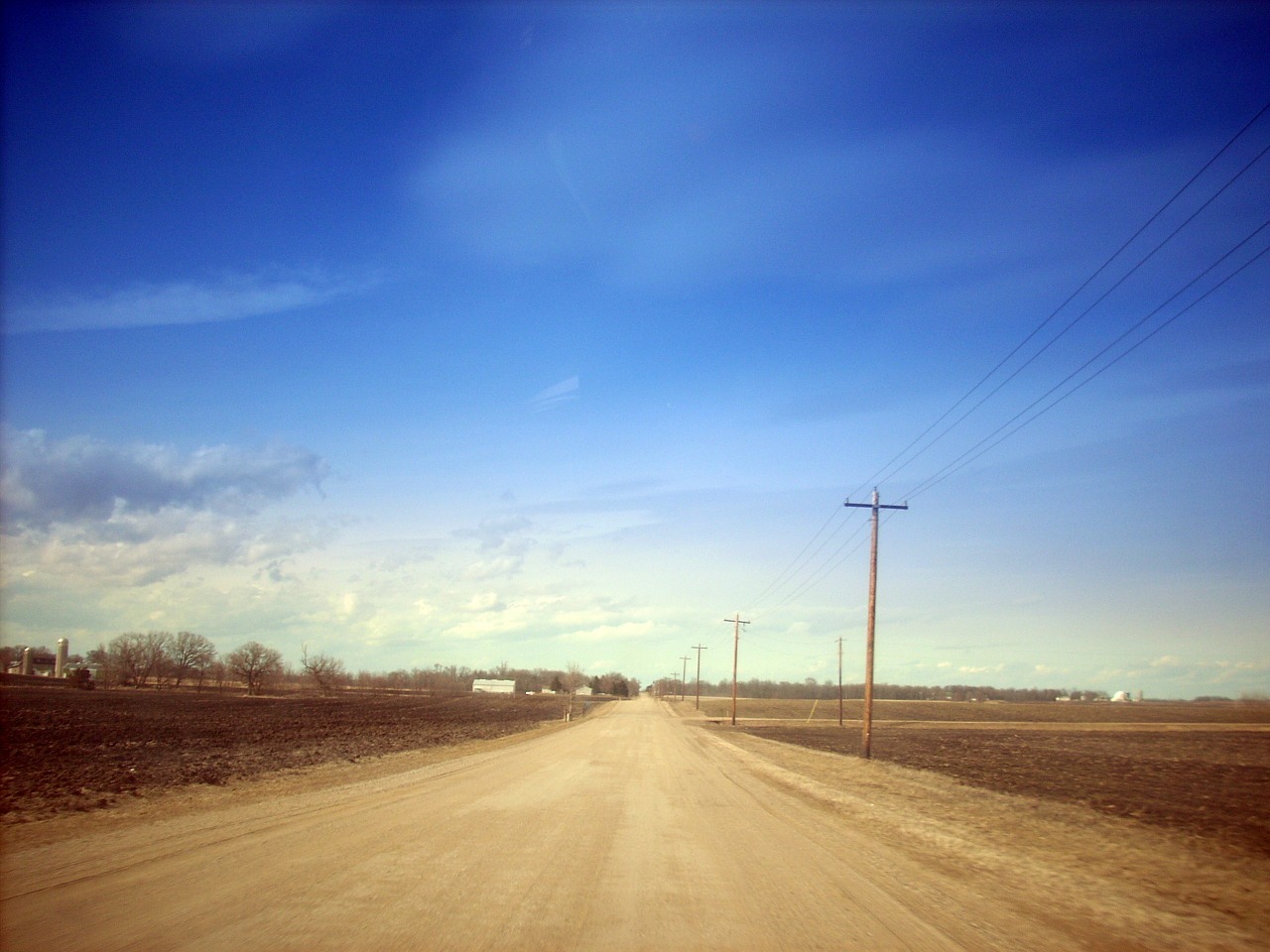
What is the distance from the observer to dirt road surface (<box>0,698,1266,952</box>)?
256 inches

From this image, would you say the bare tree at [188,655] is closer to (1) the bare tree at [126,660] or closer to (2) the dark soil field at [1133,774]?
(1) the bare tree at [126,660]

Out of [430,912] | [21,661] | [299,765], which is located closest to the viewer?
[430,912]

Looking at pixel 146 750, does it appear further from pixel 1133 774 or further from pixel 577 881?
pixel 1133 774

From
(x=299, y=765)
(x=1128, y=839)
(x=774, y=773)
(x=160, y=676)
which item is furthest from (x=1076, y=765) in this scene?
(x=160, y=676)

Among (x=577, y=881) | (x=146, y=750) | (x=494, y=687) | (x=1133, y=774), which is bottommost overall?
(x=494, y=687)

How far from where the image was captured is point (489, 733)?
4284 cm

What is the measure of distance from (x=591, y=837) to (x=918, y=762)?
72.6 feet

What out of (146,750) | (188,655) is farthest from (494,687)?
(146,750)

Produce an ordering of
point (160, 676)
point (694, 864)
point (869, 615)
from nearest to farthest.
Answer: point (694, 864) → point (869, 615) → point (160, 676)

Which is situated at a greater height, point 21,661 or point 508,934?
point 508,934

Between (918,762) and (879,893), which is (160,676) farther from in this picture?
(879,893)

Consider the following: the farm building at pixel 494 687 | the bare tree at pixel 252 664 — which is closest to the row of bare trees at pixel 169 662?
the bare tree at pixel 252 664

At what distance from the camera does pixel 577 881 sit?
27.5 ft

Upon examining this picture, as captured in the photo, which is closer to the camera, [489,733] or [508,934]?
[508,934]
